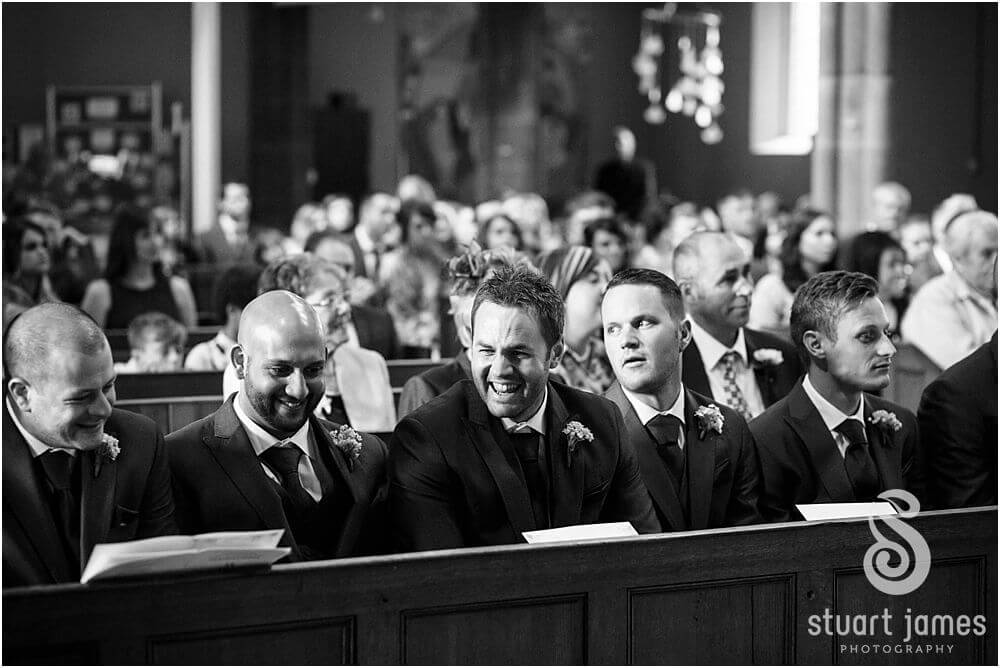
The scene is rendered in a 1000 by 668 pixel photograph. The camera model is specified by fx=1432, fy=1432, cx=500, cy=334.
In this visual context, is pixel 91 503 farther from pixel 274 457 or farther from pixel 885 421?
pixel 885 421

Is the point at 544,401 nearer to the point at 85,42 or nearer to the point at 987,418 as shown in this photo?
the point at 987,418

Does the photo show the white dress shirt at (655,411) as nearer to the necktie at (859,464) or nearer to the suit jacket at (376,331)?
the necktie at (859,464)

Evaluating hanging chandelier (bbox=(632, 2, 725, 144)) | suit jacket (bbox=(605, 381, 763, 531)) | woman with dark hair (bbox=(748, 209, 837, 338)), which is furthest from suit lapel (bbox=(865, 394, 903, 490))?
hanging chandelier (bbox=(632, 2, 725, 144))

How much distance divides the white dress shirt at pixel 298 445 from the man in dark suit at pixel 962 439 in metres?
2.13

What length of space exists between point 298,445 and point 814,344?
176 centimetres

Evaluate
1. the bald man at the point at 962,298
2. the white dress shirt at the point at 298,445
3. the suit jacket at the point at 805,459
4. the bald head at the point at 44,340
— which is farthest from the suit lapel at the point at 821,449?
the bald man at the point at 962,298

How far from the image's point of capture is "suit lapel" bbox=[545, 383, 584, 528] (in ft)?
12.9

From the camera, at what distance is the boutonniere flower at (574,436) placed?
12.9 feet

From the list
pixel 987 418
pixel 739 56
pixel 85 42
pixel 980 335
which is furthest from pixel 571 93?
pixel 987 418

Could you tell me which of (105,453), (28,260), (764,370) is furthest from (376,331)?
(105,453)

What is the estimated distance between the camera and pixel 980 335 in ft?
25.0

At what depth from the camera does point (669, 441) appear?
4.25 m

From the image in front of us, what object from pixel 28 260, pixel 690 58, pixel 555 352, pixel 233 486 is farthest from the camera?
pixel 690 58

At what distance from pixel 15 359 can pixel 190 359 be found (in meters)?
3.23
